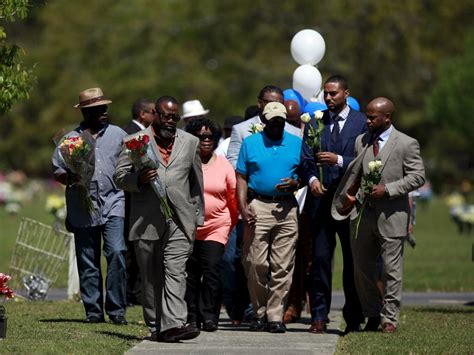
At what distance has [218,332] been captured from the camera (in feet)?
42.6

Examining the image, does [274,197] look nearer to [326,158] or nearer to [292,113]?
[326,158]

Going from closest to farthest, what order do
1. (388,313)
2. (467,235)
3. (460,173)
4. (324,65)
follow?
(388,313) < (467,235) < (324,65) < (460,173)

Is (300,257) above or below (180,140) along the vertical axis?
below

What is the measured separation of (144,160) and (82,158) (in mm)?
1642

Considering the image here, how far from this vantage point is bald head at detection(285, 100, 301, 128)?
46.6ft

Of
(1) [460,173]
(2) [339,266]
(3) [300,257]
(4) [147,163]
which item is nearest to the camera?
(4) [147,163]

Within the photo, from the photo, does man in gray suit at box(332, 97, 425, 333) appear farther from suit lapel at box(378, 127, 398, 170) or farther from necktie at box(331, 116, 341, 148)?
necktie at box(331, 116, 341, 148)

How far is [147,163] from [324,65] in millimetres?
39910

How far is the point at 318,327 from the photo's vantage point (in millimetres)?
12914

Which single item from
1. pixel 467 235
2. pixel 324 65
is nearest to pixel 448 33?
pixel 324 65

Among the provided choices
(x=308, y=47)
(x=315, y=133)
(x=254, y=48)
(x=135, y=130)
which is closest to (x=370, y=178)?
(x=315, y=133)

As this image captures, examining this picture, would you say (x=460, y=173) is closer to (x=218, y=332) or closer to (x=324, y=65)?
(x=324, y=65)

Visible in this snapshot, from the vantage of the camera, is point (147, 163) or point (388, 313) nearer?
point (147, 163)

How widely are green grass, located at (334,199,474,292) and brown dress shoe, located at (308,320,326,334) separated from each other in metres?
6.50
